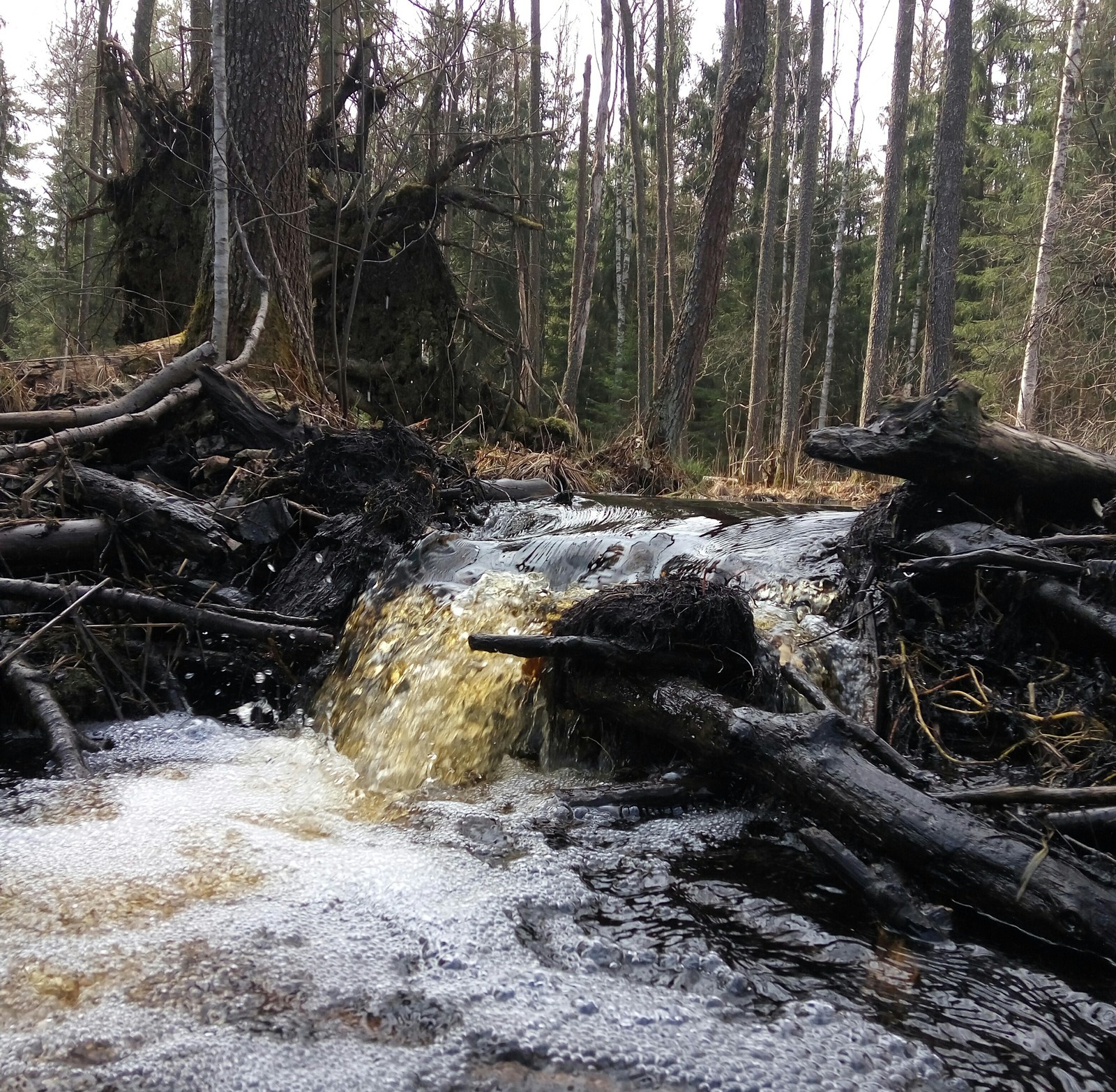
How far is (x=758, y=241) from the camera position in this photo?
27.0 metres

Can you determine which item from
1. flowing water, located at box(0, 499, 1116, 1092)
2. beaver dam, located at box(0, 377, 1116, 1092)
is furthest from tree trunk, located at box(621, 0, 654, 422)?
flowing water, located at box(0, 499, 1116, 1092)

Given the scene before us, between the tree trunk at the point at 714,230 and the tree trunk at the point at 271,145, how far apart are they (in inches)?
203

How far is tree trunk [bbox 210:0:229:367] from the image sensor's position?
19.7 feet

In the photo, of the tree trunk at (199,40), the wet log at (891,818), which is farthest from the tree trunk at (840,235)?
the wet log at (891,818)

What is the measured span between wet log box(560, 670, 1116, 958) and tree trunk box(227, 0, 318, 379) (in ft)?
17.1

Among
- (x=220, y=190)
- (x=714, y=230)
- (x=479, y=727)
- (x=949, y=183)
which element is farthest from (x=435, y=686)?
(x=949, y=183)

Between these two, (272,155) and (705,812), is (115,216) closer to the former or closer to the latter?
(272,155)

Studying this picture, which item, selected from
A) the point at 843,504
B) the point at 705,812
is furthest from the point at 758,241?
the point at 705,812

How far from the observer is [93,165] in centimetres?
1070

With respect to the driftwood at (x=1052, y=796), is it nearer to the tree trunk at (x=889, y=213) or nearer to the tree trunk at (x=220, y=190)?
the tree trunk at (x=220, y=190)

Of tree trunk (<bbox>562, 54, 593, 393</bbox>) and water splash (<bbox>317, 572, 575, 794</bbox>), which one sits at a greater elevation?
tree trunk (<bbox>562, 54, 593, 393</bbox>)

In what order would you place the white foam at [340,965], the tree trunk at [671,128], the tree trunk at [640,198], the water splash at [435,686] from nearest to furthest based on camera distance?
the white foam at [340,965] < the water splash at [435,686] < the tree trunk at [640,198] < the tree trunk at [671,128]

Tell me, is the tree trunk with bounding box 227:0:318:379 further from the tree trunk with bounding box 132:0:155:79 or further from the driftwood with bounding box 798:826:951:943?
the tree trunk with bounding box 132:0:155:79

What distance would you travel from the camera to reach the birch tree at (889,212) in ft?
47.1
